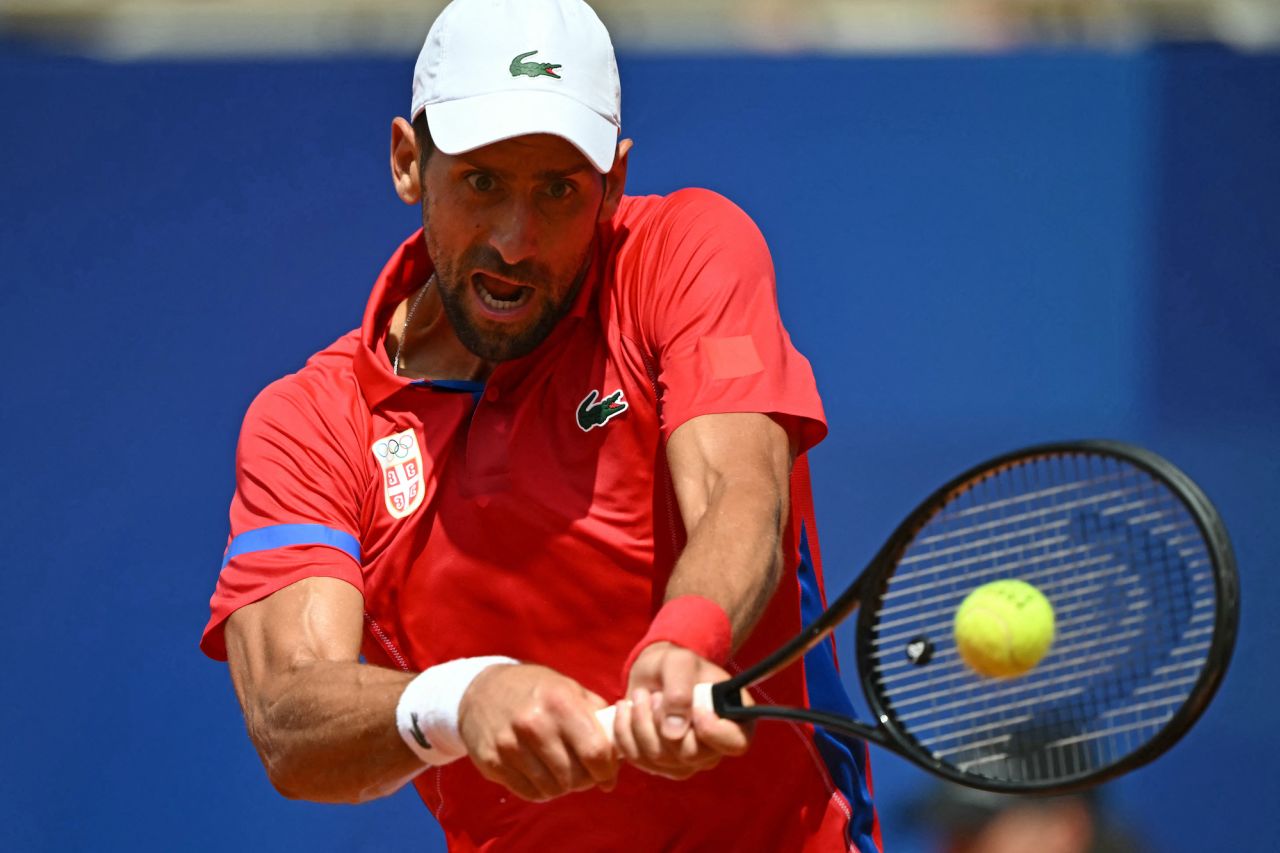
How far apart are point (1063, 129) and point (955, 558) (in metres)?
2.45

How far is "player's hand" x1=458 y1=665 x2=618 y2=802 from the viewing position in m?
1.85

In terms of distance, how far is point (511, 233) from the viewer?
2330 millimetres

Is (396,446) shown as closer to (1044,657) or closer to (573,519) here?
(573,519)

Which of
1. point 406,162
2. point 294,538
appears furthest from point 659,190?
point 294,538


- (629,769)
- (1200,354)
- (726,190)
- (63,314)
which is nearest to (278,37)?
(63,314)

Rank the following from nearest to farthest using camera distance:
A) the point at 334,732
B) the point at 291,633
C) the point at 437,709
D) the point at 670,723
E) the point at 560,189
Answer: the point at 670,723, the point at 437,709, the point at 334,732, the point at 291,633, the point at 560,189

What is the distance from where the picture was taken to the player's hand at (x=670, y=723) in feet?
6.06

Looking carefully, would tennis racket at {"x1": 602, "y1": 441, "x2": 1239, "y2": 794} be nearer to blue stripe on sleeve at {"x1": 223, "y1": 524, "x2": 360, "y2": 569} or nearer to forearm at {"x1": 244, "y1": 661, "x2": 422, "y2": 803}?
forearm at {"x1": 244, "y1": 661, "x2": 422, "y2": 803}

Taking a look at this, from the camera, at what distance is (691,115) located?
441cm

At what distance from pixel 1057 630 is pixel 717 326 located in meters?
0.60

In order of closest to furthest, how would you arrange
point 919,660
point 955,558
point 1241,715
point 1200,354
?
1. point 919,660
2. point 955,558
3. point 1241,715
4. point 1200,354

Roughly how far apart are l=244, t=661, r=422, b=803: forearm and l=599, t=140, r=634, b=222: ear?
2.44 feet

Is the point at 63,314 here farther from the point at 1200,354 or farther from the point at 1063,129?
the point at 1200,354

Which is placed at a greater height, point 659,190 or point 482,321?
point 659,190
